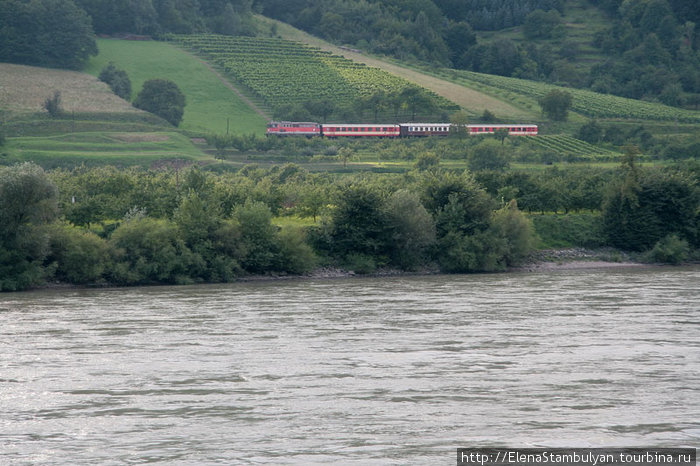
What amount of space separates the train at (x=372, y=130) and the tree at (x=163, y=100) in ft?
43.3

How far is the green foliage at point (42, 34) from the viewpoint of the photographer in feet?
440

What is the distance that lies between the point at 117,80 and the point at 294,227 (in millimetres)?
83878

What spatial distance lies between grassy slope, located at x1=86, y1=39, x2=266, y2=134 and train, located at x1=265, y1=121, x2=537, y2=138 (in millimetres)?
5284

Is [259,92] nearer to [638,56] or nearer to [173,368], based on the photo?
[638,56]

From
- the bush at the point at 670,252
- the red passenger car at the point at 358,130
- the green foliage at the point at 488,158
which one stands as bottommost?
the bush at the point at 670,252

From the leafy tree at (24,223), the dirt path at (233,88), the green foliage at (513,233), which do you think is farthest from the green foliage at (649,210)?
the dirt path at (233,88)

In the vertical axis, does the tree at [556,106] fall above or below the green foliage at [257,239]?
above

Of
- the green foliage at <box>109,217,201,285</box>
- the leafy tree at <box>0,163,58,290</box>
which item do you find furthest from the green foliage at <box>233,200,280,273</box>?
the leafy tree at <box>0,163,58,290</box>

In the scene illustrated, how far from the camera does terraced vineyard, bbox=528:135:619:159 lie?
104 m

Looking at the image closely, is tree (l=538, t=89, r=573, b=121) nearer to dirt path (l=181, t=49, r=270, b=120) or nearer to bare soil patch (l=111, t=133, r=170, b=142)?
dirt path (l=181, t=49, r=270, b=120)

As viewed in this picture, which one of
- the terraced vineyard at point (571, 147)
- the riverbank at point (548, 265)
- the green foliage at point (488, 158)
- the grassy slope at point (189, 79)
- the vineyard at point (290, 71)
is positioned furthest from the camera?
the vineyard at point (290, 71)

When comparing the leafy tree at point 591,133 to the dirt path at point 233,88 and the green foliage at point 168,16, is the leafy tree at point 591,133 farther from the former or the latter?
the green foliage at point 168,16

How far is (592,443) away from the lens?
19.4m

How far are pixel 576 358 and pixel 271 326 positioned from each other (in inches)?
437
